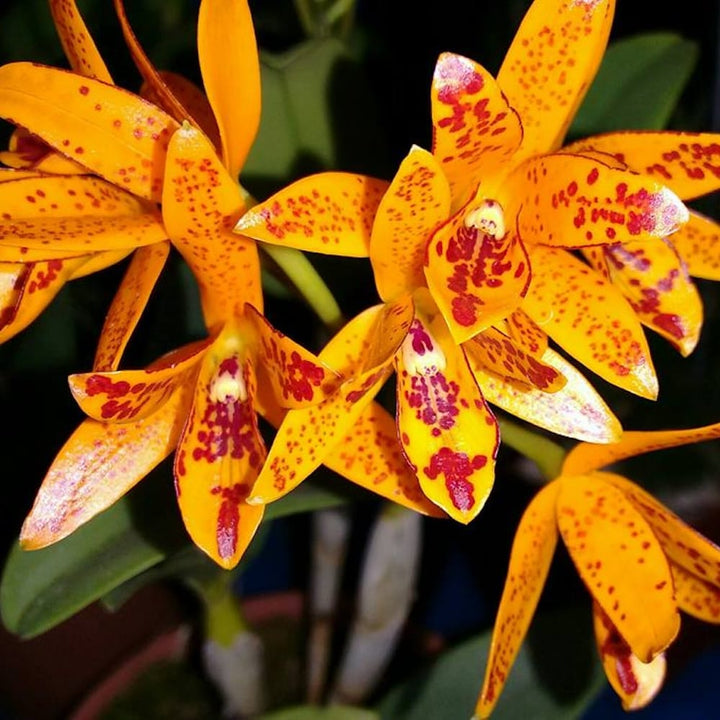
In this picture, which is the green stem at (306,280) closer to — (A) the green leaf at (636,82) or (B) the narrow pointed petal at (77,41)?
(B) the narrow pointed petal at (77,41)

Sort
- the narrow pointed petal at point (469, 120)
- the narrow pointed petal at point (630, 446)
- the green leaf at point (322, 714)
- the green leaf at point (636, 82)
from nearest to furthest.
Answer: the narrow pointed petal at point (469, 120) < the narrow pointed petal at point (630, 446) < the green leaf at point (636, 82) < the green leaf at point (322, 714)

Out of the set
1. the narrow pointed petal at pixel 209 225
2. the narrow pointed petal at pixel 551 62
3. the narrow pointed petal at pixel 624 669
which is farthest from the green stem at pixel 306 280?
the narrow pointed petal at pixel 624 669

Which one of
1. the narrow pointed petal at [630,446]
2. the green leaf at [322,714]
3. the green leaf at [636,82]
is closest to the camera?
the narrow pointed petal at [630,446]

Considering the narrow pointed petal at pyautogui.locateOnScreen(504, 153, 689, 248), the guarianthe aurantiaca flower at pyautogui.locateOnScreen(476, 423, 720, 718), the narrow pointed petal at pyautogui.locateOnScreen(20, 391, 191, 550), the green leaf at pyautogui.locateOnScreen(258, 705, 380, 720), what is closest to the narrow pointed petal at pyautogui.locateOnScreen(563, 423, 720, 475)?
the guarianthe aurantiaca flower at pyautogui.locateOnScreen(476, 423, 720, 718)

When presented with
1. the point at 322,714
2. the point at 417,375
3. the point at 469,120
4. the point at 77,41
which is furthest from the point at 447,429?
the point at 322,714

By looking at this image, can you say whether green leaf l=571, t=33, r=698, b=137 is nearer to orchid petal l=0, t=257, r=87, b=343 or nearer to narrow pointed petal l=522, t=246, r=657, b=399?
narrow pointed petal l=522, t=246, r=657, b=399
